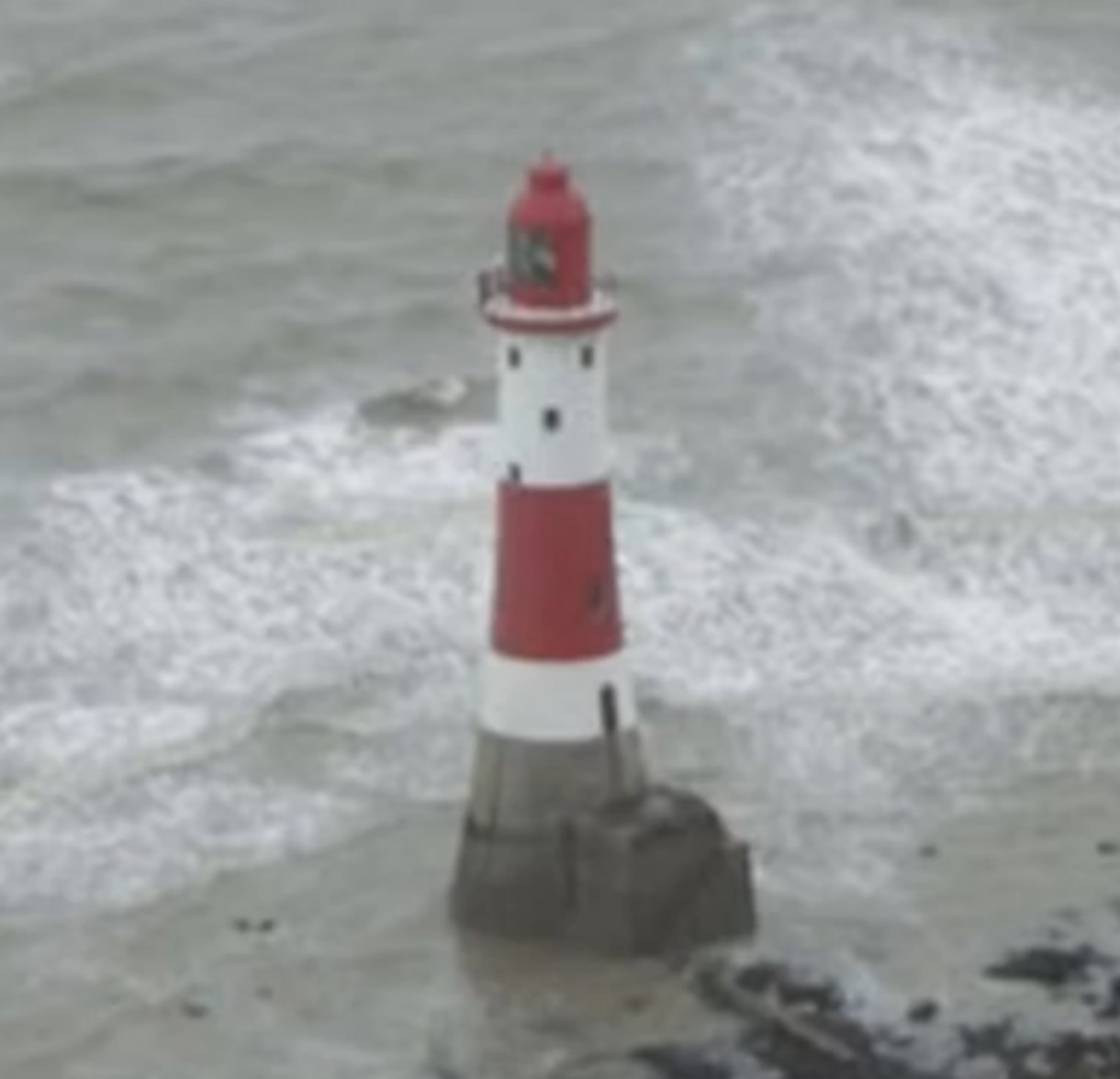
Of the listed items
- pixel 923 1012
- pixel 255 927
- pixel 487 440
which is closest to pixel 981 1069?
pixel 923 1012

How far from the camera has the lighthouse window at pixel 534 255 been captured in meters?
17.2

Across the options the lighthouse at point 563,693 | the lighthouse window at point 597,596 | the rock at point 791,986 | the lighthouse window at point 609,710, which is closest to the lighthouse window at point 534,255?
the lighthouse at point 563,693

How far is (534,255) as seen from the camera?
56.5 feet

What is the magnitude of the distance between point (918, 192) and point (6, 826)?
954cm

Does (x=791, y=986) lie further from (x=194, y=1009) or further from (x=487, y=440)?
(x=487, y=440)

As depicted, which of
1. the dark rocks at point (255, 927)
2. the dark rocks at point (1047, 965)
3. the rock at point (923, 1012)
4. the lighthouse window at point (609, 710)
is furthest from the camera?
the dark rocks at point (255, 927)

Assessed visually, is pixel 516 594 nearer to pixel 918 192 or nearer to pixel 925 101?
pixel 918 192

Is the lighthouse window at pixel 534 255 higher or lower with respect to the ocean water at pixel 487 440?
higher

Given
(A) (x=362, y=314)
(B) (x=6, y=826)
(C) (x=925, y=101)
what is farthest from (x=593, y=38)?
(B) (x=6, y=826)

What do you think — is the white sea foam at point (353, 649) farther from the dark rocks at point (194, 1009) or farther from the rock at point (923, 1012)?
the rock at point (923, 1012)

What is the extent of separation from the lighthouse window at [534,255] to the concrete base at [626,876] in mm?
1779

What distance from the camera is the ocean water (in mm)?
19266

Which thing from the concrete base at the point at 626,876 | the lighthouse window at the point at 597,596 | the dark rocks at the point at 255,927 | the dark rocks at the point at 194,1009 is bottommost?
the dark rocks at the point at 194,1009

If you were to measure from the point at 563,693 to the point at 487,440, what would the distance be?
6.33 m
